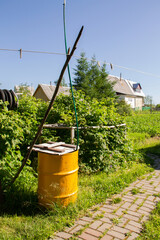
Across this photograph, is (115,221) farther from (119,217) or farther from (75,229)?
(75,229)

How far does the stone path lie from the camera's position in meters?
2.88

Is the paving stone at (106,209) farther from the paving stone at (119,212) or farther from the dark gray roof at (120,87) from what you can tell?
the dark gray roof at (120,87)

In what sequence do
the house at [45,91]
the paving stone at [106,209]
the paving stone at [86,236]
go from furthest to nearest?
the house at [45,91]
the paving stone at [106,209]
the paving stone at [86,236]

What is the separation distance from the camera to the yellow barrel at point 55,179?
→ 343 cm

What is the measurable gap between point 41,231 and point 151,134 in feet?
37.8

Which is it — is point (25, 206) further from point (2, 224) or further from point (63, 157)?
point (63, 157)

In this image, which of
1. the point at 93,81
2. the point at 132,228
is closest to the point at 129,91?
the point at 93,81

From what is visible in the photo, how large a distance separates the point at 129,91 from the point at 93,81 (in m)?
22.9

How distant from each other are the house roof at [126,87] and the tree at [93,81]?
14728mm

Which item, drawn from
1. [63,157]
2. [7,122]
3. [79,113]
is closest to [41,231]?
[63,157]

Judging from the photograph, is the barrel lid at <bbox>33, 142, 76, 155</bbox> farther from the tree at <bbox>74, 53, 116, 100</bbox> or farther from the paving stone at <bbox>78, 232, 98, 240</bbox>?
the tree at <bbox>74, 53, 116, 100</bbox>

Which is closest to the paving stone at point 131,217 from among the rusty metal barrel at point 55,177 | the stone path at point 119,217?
the stone path at point 119,217

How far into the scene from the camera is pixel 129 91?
173ft

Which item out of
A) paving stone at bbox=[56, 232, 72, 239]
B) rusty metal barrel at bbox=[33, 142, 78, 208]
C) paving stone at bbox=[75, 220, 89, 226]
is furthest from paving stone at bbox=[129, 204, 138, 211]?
paving stone at bbox=[56, 232, 72, 239]
